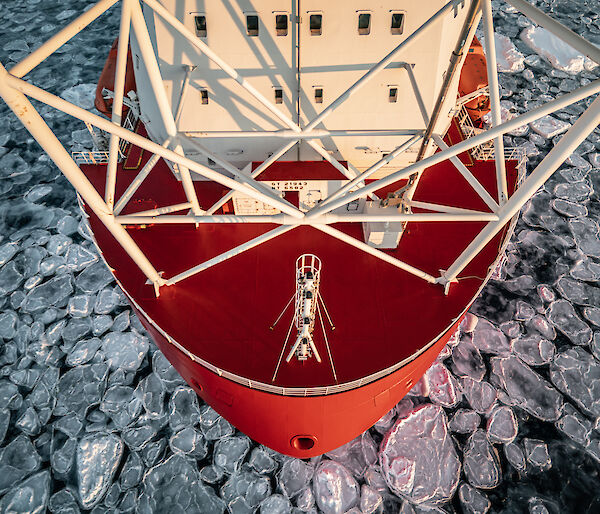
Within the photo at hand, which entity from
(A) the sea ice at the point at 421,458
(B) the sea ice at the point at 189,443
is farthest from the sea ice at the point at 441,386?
(B) the sea ice at the point at 189,443

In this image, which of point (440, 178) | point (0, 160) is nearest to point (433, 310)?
point (440, 178)

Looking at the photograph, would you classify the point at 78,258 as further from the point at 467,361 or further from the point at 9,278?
the point at 467,361

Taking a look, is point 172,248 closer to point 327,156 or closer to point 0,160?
point 327,156

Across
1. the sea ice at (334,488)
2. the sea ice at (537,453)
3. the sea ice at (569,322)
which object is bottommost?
the sea ice at (334,488)

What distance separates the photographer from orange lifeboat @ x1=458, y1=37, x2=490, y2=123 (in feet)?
43.6

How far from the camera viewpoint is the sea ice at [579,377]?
10.8m

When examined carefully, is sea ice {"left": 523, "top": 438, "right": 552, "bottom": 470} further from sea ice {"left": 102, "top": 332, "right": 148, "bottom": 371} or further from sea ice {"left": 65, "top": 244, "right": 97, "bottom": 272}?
sea ice {"left": 65, "top": 244, "right": 97, "bottom": 272}

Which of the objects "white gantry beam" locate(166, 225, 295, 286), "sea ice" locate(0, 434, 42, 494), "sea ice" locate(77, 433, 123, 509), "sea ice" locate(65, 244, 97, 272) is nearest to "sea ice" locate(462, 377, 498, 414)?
"white gantry beam" locate(166, 225, 295, 286)

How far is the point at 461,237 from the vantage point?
412 inches

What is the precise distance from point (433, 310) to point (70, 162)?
24.3 feet

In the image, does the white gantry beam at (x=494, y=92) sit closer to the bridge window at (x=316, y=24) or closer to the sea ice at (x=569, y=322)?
the bridge window at (x=316, y=24)

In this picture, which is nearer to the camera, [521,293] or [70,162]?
[70,162]

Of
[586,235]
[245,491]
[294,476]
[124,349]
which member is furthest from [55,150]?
[586,235]

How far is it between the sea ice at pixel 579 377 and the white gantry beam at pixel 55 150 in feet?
34.9
